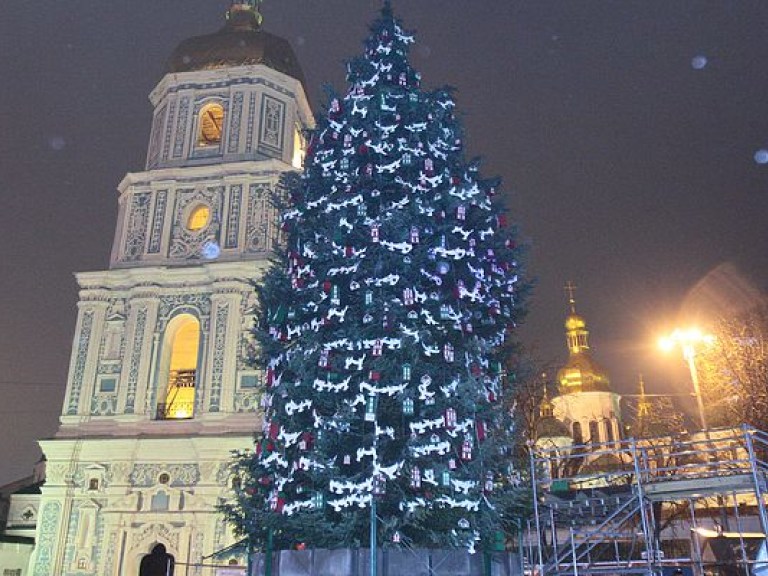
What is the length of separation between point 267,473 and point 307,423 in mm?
1053

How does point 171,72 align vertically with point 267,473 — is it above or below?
above

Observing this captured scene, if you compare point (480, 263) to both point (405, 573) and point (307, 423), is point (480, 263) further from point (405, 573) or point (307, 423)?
point (405, 573)

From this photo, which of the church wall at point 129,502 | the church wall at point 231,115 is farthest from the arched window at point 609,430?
the church wall at point 129,502

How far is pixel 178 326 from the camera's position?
24516mm

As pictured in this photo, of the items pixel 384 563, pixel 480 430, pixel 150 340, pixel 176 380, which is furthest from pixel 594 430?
pixel 384 563

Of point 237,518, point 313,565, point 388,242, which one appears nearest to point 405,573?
point 313,565

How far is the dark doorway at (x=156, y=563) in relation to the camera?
21.7 meters

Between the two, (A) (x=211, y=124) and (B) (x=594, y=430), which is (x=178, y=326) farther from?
(B) (x=594, y=430)

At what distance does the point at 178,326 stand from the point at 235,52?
1052 cm

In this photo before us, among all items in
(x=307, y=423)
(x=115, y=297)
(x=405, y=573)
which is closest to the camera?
(x=405, y=573)

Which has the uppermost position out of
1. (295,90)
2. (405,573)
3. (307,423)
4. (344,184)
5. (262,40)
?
(262,40)

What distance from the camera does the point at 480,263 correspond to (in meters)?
11.9

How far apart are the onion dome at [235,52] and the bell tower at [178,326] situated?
0.06m

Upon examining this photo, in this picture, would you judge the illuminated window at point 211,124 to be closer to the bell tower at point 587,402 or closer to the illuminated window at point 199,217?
the illuminated window at point 199,217
